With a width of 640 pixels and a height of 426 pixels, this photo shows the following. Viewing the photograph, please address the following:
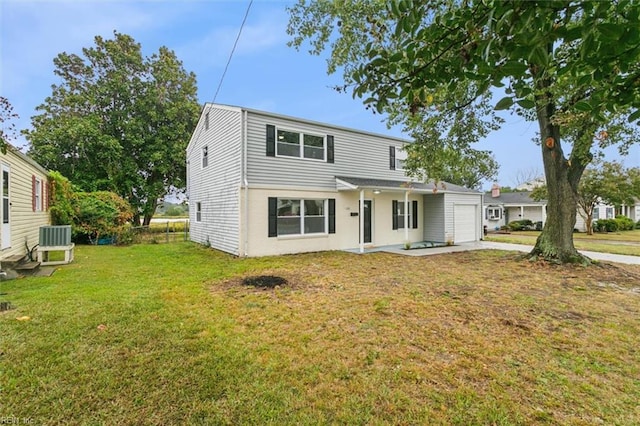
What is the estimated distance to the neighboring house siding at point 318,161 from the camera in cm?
1015

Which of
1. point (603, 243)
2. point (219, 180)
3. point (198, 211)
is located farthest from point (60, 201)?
point (603, 243)

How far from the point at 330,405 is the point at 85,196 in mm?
16152

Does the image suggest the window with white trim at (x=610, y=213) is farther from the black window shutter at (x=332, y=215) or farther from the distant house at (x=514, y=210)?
the black window shutter at (x=332, y=215)

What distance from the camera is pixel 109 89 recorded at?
19562mm

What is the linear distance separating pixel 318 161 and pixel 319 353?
8.91 metres

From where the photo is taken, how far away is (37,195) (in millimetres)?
10297

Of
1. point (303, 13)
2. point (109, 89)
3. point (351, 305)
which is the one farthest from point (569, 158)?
point (109, 89)

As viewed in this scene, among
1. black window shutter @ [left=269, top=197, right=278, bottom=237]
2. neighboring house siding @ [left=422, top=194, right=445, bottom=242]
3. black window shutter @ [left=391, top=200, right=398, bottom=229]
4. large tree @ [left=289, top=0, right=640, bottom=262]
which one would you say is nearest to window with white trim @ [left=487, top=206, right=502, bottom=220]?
neighboring house siding @ [left=422, top=194, right=445, bottom=242]

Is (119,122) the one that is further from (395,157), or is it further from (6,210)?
(395,157)

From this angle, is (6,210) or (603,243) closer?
(6,210)

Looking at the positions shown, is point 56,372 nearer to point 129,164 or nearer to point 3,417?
point 3,417

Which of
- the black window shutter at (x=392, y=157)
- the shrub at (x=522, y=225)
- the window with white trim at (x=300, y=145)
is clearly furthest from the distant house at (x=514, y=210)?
the window with white trim at (x=300, y=145)

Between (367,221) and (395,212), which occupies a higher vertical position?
(395,212)

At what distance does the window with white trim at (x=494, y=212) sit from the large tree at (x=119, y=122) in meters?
26.3
